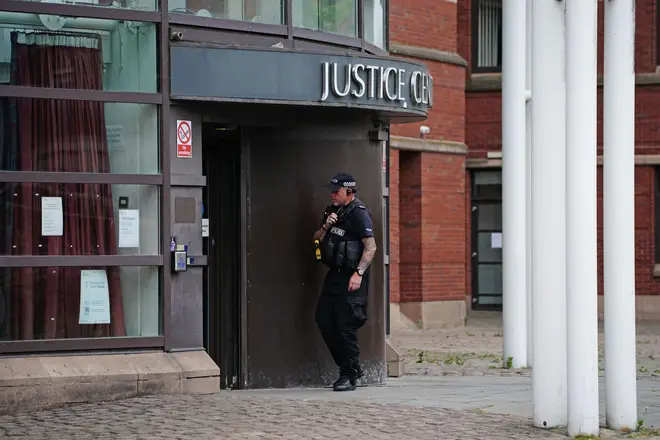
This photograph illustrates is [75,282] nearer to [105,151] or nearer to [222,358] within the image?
[105,151]

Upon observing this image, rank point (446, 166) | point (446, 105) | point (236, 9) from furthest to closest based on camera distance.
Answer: point (446, 166) → point (446, 105) → point (236, 9)

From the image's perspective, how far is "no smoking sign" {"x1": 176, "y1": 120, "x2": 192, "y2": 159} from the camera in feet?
35.1

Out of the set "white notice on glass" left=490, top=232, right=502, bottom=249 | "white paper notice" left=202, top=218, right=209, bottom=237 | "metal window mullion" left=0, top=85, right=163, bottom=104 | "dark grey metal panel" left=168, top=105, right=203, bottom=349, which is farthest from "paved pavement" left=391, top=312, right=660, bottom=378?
"metal window mullion" left=0, top=85, right=163, bottom=104

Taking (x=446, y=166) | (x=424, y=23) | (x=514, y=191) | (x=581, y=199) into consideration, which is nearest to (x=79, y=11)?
(x=581, y=199)

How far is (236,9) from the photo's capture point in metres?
11.2

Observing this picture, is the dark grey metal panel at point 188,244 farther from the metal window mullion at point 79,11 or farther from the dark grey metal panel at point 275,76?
the metal window mullion at point 79,11

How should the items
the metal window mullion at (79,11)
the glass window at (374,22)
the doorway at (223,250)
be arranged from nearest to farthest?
the metal window mullion at (79,11), the doorway at (223,250), the glass window at (374,22)

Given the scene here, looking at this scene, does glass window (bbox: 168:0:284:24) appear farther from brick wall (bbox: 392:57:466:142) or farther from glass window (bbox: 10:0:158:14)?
brick wall (bbox: 392:57:466:142)

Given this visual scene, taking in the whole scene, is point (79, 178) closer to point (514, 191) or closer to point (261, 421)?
point (261, 421)

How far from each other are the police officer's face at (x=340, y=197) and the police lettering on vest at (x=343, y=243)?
50mm

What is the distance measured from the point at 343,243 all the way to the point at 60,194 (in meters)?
2.43

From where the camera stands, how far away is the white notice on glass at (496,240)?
87.2ft

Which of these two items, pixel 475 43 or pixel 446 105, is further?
pixel 475 43

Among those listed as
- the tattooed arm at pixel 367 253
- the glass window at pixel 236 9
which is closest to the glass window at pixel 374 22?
the glass window at pixel 236 9
